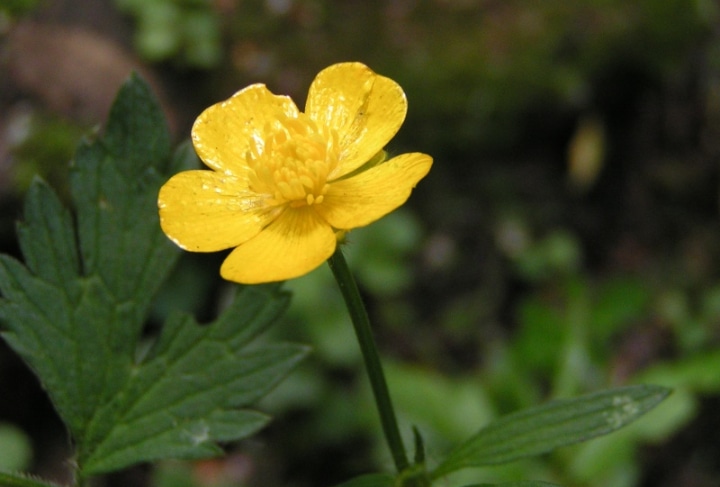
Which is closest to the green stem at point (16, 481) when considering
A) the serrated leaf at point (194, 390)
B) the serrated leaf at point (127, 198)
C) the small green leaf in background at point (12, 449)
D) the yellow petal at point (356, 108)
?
the serrated leaf at point (194, 390)

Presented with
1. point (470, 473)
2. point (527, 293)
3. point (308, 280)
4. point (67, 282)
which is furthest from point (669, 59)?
point (67, 282)

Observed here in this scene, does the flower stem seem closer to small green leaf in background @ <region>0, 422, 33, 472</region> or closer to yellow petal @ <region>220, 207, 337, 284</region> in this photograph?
yellow petal @ <region>220, 207, 337, 284</region>

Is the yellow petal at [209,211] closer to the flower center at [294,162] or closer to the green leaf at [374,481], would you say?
the flower center at [294,162]

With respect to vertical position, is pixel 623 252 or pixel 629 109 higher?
pixel 629 109

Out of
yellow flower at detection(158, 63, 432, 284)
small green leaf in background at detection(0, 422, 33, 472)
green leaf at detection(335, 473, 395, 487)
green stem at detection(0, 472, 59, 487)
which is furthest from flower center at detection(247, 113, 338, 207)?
small green leaf in background at detection(0, 422, 33, 472)

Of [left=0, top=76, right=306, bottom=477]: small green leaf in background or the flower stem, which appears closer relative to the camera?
the flower stem

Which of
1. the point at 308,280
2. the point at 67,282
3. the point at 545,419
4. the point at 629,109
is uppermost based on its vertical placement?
the point at 629,109

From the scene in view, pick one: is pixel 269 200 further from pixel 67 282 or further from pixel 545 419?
pixel 545 419

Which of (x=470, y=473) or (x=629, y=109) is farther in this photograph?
(x=629, y=109)
